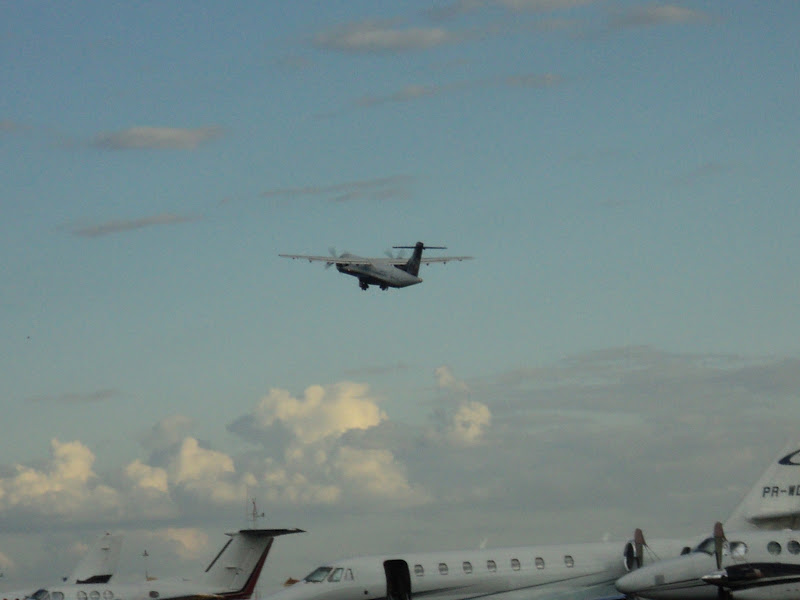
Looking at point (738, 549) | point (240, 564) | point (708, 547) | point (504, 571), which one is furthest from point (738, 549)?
point (240, 564)

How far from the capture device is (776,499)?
47969mm

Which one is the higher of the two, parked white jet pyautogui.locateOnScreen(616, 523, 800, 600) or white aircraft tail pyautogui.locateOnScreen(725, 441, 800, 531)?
white aircraft tail pyautogui.locateOnScreen(725, 441, 800, 531)

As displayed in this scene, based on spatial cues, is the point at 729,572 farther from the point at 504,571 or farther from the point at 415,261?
the point at 415,261

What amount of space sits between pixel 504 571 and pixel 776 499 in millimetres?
11048

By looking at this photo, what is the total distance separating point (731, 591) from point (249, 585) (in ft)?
111

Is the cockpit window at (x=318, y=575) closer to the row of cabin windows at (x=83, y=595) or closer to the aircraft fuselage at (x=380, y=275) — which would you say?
the row of cabin windows at (x=83, y=595)

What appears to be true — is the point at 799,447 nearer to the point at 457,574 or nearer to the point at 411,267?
the point at 457,574

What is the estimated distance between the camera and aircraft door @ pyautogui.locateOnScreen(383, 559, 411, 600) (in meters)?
46.6

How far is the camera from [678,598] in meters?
38.7

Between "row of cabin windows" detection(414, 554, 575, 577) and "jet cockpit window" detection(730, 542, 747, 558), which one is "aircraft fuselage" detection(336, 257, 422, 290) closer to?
"row of cabin windows" detection(414, 554, 575, 577)

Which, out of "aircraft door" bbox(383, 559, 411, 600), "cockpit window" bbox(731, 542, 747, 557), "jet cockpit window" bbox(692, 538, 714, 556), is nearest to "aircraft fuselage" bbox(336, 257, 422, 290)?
"aircraft door" bbox(383, 559, 411, 600)

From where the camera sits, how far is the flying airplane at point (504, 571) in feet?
152

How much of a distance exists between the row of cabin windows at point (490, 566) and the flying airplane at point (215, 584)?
59.1ft

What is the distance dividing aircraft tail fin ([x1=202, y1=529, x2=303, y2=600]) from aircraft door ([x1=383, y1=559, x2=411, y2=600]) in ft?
61.1
